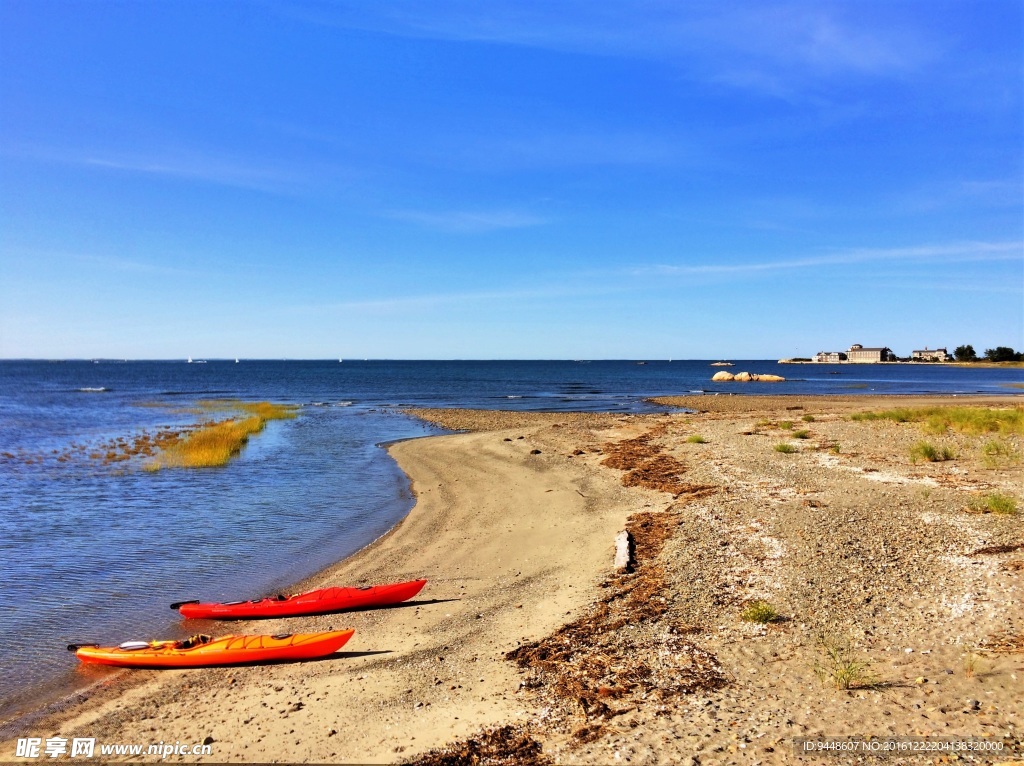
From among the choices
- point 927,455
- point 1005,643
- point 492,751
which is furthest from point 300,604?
point 927,455

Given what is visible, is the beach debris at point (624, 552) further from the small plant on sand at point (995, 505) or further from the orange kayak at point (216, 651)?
the small plant on sand at point (995, 505)

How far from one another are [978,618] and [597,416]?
42.0 meters

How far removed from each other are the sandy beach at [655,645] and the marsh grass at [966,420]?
11.5m

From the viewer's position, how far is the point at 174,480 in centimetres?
2744

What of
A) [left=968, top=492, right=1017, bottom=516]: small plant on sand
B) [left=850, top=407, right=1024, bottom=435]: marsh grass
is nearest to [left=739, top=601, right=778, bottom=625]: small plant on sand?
[left=968, top=492, right=1017, bottom=516]: small plant on sand

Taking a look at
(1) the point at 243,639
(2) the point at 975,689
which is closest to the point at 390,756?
(1) the point at 243,639

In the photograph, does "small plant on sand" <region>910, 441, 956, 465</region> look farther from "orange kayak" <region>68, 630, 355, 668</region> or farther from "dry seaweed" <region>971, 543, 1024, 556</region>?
"orange kayak" <region>68, 630, 355, 668</region>

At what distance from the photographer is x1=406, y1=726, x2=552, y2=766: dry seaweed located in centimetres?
674

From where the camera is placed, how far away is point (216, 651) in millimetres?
10023

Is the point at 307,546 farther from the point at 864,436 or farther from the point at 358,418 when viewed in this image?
the point at 358,418

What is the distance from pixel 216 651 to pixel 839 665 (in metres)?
9.39

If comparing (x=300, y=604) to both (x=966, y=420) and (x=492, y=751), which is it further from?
(x=966, y=420)

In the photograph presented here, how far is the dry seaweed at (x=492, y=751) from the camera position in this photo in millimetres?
6742

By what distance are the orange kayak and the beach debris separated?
5.92 m
